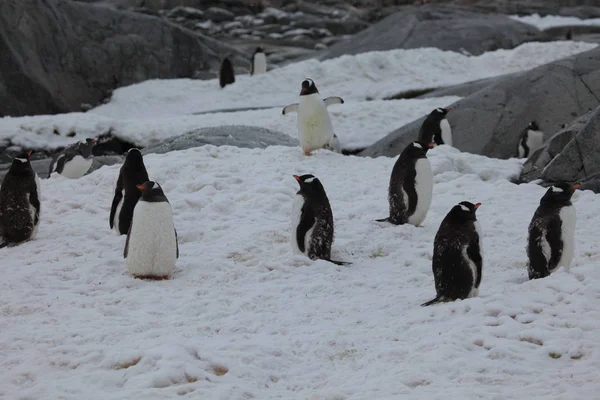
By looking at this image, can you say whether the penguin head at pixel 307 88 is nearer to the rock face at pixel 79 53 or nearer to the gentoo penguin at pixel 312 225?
the gentoo penguin at pixel 312 225

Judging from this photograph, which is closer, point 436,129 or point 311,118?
point 311,118

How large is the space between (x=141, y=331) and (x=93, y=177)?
516 centimetres

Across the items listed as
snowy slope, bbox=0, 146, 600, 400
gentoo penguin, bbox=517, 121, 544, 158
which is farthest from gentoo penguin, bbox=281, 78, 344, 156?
gentoo penguin, bbox=517, 121, 544, 158

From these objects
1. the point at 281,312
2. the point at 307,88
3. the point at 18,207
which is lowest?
the point at 281,312

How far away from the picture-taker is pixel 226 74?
890 inches

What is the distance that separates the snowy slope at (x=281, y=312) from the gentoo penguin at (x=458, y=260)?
8.9 inches

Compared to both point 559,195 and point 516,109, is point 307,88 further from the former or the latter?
point 559,195

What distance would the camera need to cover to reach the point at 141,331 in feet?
18.3

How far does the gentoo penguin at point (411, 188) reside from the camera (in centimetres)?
838

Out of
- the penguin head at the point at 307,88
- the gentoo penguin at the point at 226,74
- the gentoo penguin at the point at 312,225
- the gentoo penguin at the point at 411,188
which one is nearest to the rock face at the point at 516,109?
the penguin head at the point at 307,88

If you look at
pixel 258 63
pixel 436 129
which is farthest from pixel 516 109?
pixel 258 63

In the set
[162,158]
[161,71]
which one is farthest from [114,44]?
[162,158]

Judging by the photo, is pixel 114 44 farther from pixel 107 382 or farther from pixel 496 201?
pixel 107 382

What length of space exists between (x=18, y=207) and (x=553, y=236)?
5156 millimetres
